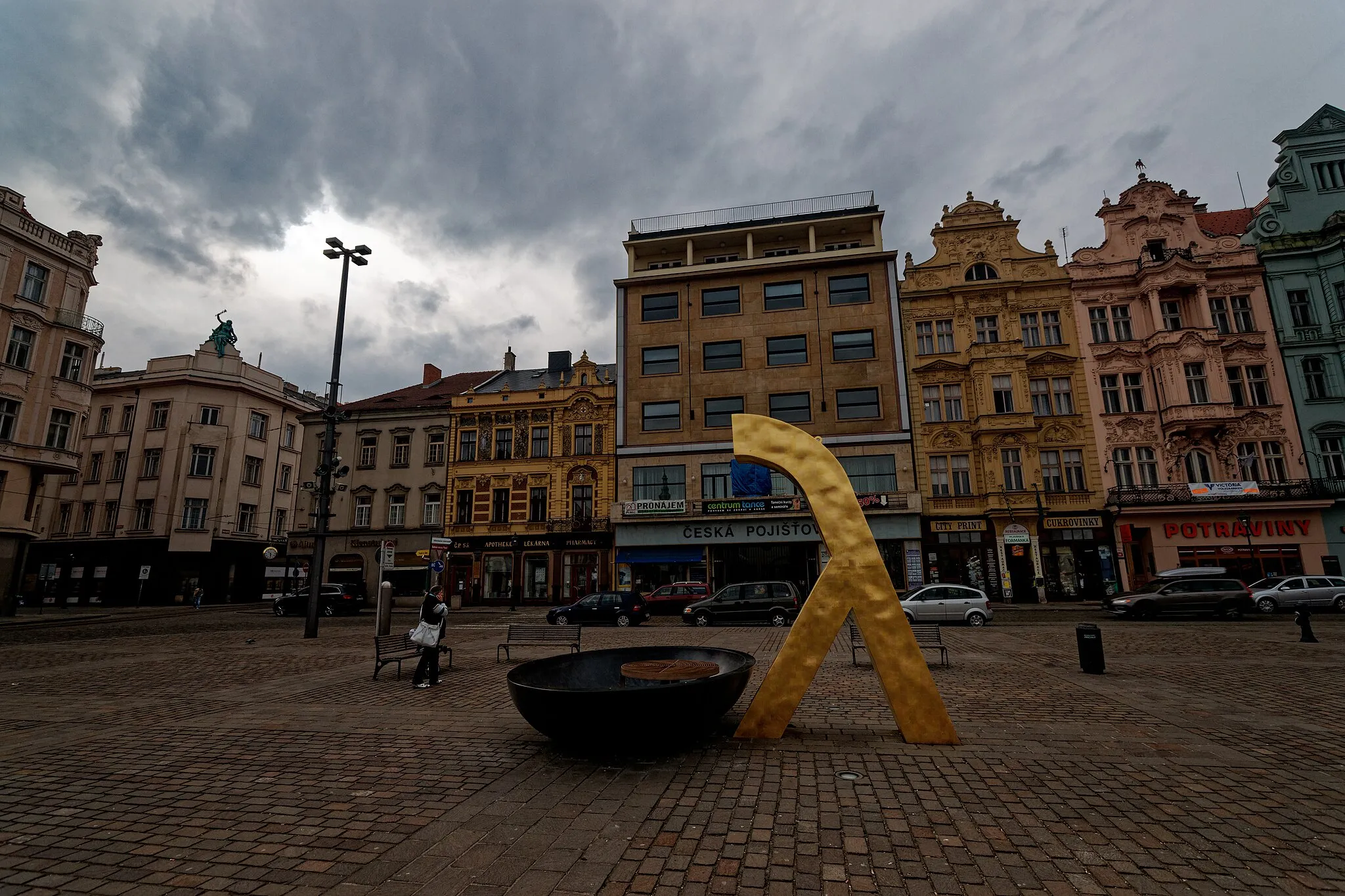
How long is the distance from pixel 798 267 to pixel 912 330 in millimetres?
7316

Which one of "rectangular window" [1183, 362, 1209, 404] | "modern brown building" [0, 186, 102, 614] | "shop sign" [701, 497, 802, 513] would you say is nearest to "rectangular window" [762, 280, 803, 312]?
"shop sign" [701, 497, 802, 513]

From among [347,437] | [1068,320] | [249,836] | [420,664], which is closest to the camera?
[249,836]

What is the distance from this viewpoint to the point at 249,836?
14.8 feet

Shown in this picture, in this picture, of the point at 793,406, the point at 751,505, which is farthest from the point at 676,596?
the point at 793,406

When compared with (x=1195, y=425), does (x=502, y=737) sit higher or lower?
lower

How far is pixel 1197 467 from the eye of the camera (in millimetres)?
30422

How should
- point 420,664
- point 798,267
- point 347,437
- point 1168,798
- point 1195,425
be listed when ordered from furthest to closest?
point 347,437 < point 798,267 < point 1195,425 < point 420,664 < point 1168,798

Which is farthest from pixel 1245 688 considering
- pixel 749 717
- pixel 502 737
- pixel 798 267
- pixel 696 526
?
pixel 798 267

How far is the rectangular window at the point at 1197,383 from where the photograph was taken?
3094cm

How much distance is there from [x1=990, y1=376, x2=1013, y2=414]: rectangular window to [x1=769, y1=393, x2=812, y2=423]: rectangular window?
9.19m

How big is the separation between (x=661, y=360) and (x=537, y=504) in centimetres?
1114

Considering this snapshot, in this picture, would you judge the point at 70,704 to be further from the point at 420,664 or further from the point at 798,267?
the point at 798,267

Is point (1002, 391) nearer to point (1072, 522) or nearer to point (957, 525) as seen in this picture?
point (1072, 522)

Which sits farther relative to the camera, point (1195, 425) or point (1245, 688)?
point (1195, 425)
